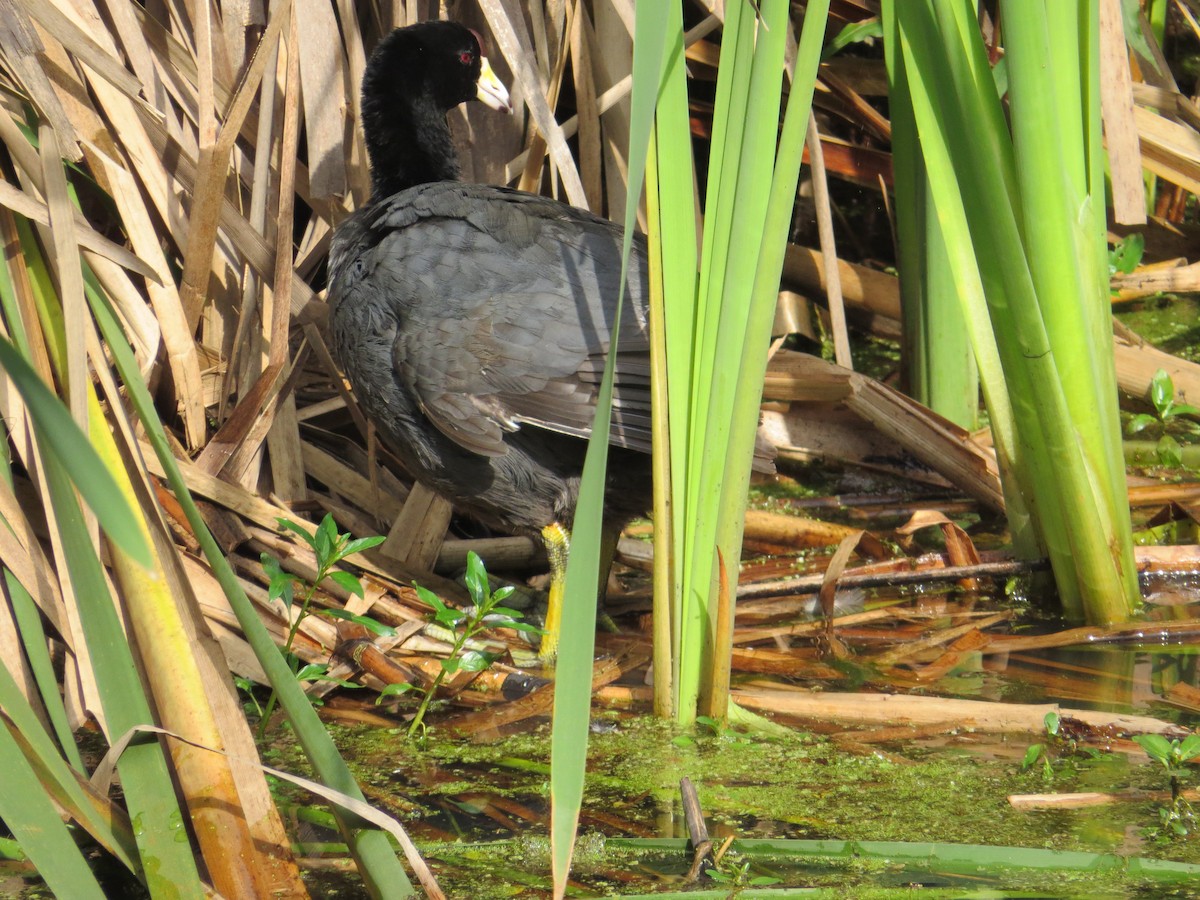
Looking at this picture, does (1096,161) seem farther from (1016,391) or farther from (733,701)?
(733,701)

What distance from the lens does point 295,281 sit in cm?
351

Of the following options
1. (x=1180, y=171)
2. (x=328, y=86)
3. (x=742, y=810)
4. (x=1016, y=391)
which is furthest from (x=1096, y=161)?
(x=328, y=86)

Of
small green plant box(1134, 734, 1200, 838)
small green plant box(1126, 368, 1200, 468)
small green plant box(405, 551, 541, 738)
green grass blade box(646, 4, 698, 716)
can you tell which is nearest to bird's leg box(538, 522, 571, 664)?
small green plant box(405, 551, 541, 738)

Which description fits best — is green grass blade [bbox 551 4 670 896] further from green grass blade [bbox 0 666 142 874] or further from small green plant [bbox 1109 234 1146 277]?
small green plant [bbox 1109 234 1146 277]

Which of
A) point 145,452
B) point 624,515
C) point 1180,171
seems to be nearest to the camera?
point 145,452

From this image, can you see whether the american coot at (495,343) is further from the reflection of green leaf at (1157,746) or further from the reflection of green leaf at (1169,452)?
the reflection of green leaf at (1169,452)

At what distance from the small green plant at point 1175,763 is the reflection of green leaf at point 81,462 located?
1709 mm

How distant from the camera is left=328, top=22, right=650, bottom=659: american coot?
114 inches

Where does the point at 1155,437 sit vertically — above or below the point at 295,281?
below

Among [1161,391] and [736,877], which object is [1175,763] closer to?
[736,877]

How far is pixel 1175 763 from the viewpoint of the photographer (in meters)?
2.15

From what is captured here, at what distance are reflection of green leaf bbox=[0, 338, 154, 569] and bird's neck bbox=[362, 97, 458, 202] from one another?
2.50m

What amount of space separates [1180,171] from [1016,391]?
1.57 meters

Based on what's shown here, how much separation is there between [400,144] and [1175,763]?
249 centimetres
